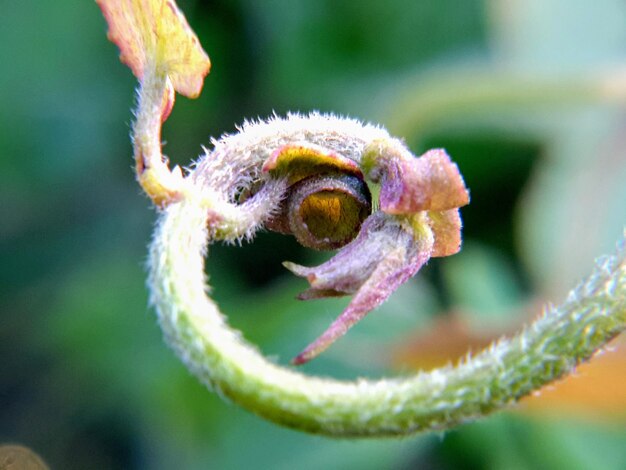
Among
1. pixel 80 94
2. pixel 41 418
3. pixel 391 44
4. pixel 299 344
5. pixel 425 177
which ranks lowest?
pixel 425 177

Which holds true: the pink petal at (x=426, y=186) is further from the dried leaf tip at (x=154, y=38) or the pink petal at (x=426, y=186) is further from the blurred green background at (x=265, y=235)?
the blurred green background at (x=265, y=235)

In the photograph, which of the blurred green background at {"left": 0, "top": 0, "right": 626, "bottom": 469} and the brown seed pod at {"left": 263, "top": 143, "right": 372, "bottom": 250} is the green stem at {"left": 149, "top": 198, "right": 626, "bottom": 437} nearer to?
the brown seed pod at {"left": 263, "top": 143, "right": 372, "bottom": 250}

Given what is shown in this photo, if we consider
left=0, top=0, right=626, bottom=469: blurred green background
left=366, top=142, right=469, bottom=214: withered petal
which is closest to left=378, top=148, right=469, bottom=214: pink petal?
left=366, top=142, right=469, bottom=214: withered petal

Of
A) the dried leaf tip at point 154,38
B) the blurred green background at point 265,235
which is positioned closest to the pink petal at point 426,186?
the dried leaf tip at point 154,38

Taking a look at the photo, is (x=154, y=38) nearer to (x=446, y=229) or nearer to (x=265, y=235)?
(x=446, y=229)

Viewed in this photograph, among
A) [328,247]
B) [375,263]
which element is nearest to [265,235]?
[328,247]

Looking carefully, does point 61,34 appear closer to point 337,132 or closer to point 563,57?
point 563,57

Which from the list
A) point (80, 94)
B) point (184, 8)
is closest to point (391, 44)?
point (184, 8)
